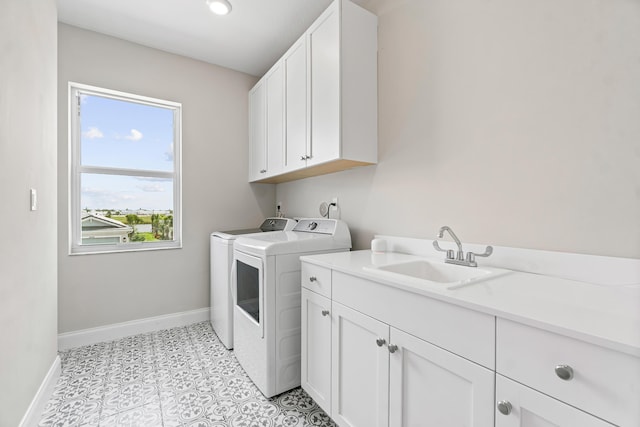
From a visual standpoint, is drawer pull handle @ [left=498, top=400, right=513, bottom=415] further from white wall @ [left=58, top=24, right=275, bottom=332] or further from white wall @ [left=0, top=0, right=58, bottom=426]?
white wall @ [left=58, top=24, right=275, bottom=332]

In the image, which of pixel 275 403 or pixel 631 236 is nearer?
pixel 631 236

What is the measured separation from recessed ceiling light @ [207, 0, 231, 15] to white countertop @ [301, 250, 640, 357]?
2.15 m

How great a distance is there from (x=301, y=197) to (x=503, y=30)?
1.98 metres

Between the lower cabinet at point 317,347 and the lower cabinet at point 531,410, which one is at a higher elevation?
the lower cabinet at point 531,410

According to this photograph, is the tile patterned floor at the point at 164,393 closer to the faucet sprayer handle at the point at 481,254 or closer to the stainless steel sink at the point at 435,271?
the stainless steel sink at the point at 435,271

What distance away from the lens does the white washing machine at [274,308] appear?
1.71 metres

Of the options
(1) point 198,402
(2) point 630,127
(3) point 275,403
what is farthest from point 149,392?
(2) point 630,127

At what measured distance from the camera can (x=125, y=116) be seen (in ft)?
8.76

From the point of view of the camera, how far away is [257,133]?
2.94 metres

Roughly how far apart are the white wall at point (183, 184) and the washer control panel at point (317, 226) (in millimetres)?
1046

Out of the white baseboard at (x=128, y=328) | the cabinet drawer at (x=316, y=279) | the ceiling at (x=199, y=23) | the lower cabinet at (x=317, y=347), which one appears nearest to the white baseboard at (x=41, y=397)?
the white baseboard at (x=128, y=328)

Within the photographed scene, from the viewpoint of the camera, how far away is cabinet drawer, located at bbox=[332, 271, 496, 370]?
832mm

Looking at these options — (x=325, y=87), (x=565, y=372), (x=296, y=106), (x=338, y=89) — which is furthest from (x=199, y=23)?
(x=565, y=372)

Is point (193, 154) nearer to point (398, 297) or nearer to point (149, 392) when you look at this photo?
point (149, 392)
